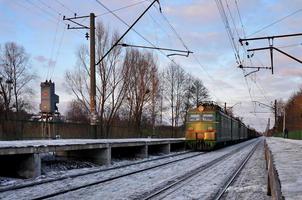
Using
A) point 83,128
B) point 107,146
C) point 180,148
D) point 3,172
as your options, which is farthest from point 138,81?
point 3,172

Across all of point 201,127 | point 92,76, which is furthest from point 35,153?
point 201,127

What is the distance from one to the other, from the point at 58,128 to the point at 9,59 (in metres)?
56.1

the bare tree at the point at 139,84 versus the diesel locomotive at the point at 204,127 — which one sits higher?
the bare tree at the point at 139,84

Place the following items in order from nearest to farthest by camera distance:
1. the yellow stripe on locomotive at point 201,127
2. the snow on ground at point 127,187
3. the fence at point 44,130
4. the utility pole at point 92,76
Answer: the snow on ground at point 127,187
the fence at point 44,130
the utility pole at point 92,76
the yellow stripe on locomotive at point 201,127

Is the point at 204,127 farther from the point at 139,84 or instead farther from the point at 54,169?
the point at 139,84

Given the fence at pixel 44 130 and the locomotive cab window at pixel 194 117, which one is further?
the locomotive cab window at pixel 194 117

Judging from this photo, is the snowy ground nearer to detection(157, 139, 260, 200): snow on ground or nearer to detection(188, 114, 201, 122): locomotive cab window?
detection(157, 139, 260, 200): snow on ground

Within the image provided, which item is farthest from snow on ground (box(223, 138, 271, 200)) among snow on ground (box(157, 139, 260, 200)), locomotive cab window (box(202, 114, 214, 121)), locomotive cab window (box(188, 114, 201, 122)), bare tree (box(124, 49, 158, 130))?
bare tree (box(124, 49, 158, 130))

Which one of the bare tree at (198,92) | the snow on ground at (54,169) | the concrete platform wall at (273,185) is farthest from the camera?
the bare tree at (198,92)

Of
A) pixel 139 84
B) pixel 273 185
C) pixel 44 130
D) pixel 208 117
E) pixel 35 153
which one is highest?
pixel 139 84

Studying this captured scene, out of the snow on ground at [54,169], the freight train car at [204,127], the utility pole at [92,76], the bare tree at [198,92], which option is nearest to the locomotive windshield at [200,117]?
the freight train car at [204,127]

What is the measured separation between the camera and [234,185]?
15.6 meters

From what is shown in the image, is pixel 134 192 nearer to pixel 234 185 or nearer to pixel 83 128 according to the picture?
pixel 234 185

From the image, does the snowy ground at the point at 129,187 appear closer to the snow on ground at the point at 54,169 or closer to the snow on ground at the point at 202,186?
the snow on ground at the point at 202,186
